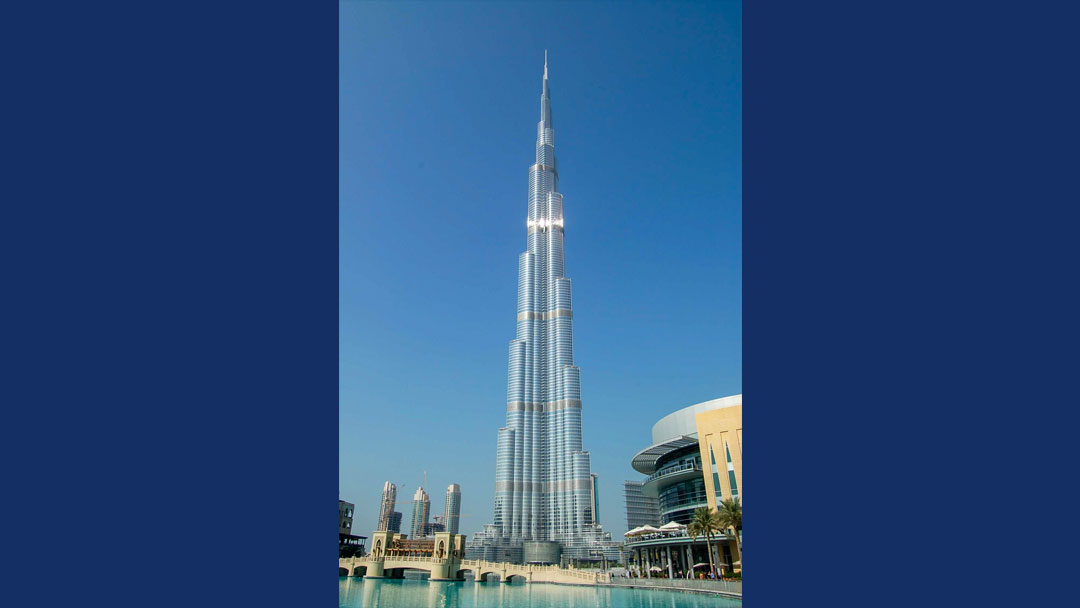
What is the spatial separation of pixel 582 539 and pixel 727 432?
4074cm

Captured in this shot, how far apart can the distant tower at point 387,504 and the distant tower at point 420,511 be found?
52.0 feet

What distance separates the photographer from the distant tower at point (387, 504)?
214 feet

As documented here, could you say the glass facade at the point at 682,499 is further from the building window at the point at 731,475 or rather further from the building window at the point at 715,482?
the building window at the point at 731,475

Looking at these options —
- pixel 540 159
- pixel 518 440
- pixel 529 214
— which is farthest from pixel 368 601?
pixel 540 159

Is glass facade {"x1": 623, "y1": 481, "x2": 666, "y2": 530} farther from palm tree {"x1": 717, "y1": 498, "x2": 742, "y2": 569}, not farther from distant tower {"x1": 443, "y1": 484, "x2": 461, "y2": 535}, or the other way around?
palm tree {"x1": 717, "y1": 498, "x2": 742, "y2": 569}

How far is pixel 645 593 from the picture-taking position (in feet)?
75.4

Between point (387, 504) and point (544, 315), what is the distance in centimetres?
3013

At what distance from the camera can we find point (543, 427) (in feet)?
216

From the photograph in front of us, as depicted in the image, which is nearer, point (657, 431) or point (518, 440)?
point (657, 431)

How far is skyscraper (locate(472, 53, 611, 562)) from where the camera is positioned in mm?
59844

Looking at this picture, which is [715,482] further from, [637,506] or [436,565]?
[637,506]

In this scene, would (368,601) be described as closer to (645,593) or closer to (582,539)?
(645,593)

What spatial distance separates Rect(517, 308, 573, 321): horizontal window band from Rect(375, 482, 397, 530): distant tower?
2720cm

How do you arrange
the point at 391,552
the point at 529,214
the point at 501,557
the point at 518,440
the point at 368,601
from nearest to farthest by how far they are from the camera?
the point at 368,601
the point at 391,552
the point at 501,557
the point at 518,440
the point at 529,214
